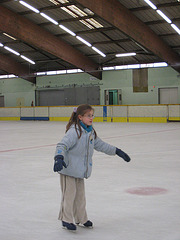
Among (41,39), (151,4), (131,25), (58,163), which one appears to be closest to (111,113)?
(131,25)

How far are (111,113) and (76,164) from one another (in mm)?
28478

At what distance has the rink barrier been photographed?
29594mm

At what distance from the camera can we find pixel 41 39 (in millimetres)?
30984

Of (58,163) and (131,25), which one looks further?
(131,25)

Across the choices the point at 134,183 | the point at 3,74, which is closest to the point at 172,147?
the point at 134,183

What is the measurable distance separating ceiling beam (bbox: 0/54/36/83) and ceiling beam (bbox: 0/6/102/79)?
733cm

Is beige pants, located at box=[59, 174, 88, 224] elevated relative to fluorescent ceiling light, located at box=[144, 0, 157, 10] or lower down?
lower down

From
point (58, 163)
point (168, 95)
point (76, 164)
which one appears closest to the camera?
point (58, 163)

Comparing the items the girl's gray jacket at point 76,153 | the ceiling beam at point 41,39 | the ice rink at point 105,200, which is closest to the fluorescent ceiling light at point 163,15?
the ceiling beam at point 41,39

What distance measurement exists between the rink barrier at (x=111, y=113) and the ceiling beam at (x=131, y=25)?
4862 mm

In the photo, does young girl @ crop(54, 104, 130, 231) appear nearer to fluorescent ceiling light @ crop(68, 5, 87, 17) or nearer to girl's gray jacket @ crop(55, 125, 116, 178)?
girl's gray jacket @ crop(55, 125, 116, 178)

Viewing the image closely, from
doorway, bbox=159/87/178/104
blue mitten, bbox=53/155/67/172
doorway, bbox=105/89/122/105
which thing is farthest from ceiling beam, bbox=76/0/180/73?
blue mitten, bbox=53/155/67/172

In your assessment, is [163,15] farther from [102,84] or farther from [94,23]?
[102,84]

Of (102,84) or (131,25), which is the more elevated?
(131,25)
